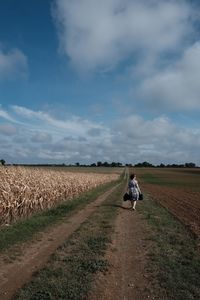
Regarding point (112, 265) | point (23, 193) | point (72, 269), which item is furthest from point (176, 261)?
point (23, 193)

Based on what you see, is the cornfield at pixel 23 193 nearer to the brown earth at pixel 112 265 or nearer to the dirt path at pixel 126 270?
the brown earth at pixel 112 265

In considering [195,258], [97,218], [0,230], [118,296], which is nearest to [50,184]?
[97,218]

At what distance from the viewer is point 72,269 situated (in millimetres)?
9438

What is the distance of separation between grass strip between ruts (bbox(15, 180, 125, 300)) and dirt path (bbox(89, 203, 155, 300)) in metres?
0.24

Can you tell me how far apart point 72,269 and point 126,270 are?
48.1 inches

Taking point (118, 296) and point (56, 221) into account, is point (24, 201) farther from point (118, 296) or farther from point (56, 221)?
point (118, 296)

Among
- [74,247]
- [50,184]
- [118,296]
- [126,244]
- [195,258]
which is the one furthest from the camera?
[50,184]

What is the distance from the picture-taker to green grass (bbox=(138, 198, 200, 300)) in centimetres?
823

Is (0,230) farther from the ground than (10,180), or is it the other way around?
(10,180)

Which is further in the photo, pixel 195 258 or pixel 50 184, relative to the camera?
pixel 50 184

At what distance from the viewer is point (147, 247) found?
12.4 meters

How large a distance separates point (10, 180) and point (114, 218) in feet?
16.1

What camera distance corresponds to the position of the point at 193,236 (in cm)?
1453

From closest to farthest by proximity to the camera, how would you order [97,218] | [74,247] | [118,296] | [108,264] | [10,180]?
[118,296], [108,264], [74,247], [10,180], [97,218]
